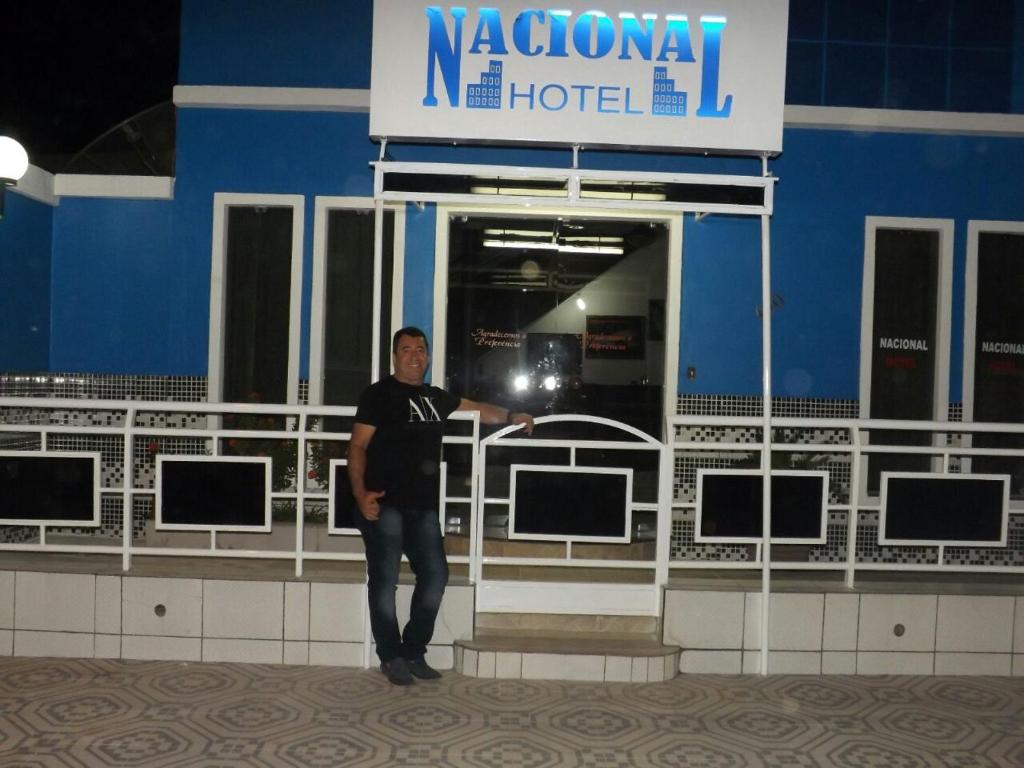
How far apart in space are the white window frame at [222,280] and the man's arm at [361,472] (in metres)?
2.71

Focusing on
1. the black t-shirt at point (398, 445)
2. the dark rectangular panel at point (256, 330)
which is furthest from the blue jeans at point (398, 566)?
the dark rectangular panel at point (256, 330)

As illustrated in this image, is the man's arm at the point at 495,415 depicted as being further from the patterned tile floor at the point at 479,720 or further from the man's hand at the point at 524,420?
the patterned tile floor at the point at 479,720

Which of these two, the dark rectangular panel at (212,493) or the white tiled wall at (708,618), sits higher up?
the dark rectangular panel at (212,493)

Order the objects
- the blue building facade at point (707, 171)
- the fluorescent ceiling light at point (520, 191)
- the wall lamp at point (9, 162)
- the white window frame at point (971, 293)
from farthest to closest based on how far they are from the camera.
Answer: the white window frame at point (971, 293) < the blue building facade at point (707, 171) < the wall lamp at point (9, 162) < the fluorescent ceiling light at point (520, 191)

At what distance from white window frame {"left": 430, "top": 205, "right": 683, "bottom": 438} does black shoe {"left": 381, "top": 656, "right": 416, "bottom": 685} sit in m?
2.84

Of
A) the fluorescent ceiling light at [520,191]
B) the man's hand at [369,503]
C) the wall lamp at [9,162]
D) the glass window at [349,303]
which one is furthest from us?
the glass window at [349,303]

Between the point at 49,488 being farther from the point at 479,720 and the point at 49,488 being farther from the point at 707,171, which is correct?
the point at 707,171

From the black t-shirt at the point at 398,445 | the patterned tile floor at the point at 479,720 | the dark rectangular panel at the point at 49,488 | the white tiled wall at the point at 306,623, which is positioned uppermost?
the black t-shirt at the point at 398,445

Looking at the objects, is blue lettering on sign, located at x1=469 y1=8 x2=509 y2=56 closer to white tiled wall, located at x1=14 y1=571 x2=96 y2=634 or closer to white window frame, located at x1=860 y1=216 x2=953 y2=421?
white tiled wall, located at x1=14 y1=571 x2=96 y2=634

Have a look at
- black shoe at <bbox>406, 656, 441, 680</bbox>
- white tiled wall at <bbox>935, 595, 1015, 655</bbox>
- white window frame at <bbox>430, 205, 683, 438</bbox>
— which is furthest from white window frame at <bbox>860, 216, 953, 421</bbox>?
black shoe at <bbox>406, 656, 441, 680</bbox>

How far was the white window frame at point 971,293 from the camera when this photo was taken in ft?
24.0

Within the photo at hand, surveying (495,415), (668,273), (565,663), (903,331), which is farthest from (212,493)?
(903,331)

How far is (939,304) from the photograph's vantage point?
292 inches

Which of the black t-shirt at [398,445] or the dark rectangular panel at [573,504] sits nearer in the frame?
the black t-shirt at [398,445]
